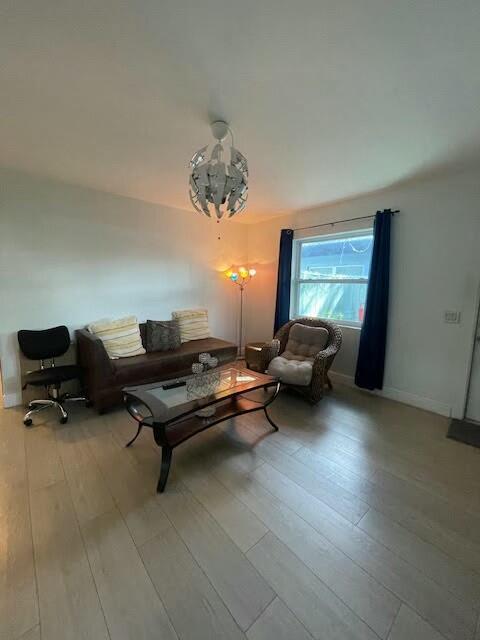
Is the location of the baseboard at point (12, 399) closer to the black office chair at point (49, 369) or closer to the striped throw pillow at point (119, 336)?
the black office chair at point (49, 369)

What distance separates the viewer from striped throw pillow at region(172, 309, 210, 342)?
3652 millimetres

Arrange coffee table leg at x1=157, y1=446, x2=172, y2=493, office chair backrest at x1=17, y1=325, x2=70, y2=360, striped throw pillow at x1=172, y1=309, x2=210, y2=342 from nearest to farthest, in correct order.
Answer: coffee table leg at x1=157, y1=446, x2=172, y2=493, office chair backrest at x1=17, y1=325, x2=70, y2=360, striped throw pillow at x1=172, y1=309, x2=210, y2=342

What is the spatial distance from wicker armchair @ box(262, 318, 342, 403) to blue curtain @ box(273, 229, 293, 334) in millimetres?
434

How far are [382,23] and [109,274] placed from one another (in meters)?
3.13

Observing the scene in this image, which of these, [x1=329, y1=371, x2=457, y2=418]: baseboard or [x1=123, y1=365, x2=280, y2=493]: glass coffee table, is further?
[x1=329, y1=371, x2=457, y2=418]: baseboard

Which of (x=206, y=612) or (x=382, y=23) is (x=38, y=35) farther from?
(x=206, y=612)

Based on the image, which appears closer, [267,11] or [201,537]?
[267,11]

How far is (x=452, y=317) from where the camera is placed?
2537 mm

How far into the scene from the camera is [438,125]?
1.68 m

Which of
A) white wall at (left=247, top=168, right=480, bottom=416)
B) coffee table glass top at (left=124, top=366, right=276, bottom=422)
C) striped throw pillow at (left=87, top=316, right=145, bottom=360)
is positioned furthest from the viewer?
striped throw pillow at (left=87, top=316, right=145, bottom=360)

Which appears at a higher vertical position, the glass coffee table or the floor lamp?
the floor lamp

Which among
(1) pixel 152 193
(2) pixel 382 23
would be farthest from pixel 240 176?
(1) pixel 152 193

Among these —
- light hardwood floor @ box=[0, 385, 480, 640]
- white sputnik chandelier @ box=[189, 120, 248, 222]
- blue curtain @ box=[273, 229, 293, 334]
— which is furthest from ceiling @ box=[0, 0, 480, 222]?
light hardwood floor @ box=[0, 385, 480, 640]

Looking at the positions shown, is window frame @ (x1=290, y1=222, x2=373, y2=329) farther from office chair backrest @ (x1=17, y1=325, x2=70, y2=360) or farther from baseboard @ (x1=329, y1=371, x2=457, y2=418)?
office chair backrest @ (x1=17, y1=325, x2=70, y2=360)
